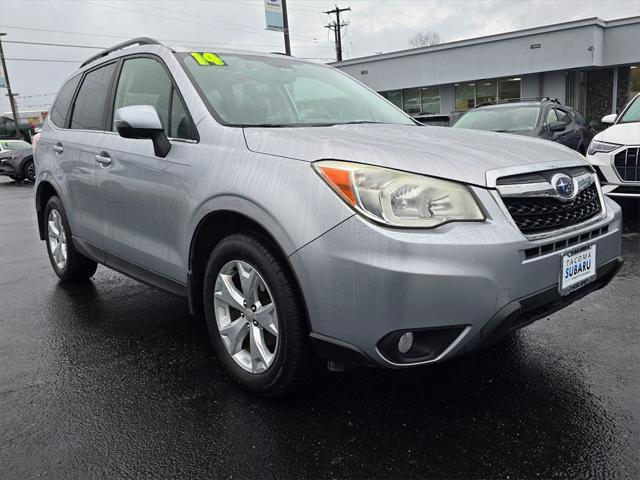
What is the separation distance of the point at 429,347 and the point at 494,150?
3.14 ft

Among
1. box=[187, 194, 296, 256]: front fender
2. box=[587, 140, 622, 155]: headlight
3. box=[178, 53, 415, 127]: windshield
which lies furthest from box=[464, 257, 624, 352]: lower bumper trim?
box=[587, 140, 622, 155]: headlight

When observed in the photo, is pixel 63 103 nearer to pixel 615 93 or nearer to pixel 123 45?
pixel 123 45

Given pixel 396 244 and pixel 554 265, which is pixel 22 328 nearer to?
pixel 396 244

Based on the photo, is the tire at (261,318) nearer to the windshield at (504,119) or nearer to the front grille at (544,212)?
the front grille at (544,212)

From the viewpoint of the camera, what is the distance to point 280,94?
3295mm

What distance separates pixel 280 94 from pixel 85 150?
158 cm

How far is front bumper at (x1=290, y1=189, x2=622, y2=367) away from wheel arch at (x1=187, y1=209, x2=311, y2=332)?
0.52 ft

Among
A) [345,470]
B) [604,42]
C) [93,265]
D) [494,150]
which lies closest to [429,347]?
[345,470]

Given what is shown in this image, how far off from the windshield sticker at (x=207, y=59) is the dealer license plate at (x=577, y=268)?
86.4 inches

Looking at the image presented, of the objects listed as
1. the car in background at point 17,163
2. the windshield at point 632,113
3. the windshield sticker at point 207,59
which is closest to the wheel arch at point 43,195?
the windshield sticker at point 207,59

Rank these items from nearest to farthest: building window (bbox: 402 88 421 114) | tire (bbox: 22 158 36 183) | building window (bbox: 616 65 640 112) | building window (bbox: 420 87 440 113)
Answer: tire (bbox: 22 158 36 183), building window (bbox: 616 65 640 112), building window (bbox: 420 87 440 113), building window (bbox: 402 88 421 114)

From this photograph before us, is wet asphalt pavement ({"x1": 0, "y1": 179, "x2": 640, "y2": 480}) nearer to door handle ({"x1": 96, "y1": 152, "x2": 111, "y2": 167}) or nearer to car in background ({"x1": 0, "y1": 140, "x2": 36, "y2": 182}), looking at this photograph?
door handle ({"x1": 96, "y1": 152, "x2": 111, "y2": 167})

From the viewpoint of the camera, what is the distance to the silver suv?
6.84 ft

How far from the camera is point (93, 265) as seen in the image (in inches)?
191
